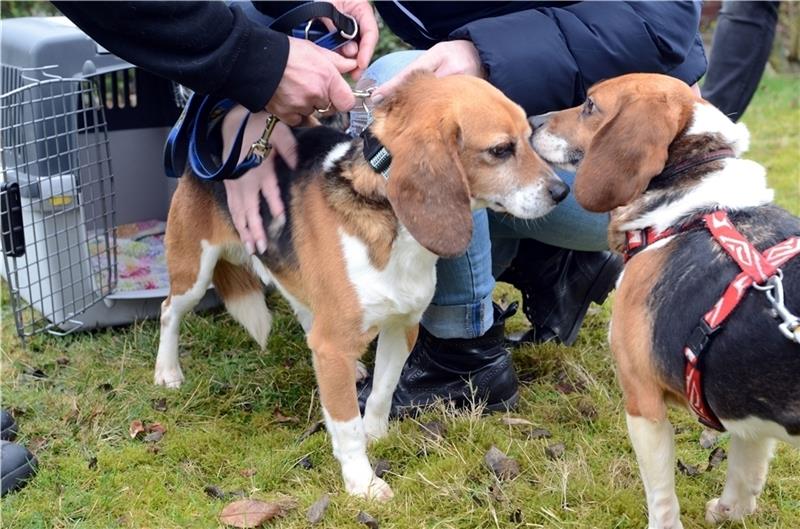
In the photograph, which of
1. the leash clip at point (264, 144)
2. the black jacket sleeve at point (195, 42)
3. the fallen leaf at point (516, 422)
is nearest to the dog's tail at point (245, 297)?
the leash clip at point (264, 144)

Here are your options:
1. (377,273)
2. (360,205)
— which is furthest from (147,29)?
(377,273)

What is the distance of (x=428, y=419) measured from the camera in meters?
3.35

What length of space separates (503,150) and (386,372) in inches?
36.0

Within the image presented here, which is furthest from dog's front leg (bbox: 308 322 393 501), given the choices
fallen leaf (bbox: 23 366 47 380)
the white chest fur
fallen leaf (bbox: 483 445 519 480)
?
fallen leaf (bbox: 23 366 47 380)

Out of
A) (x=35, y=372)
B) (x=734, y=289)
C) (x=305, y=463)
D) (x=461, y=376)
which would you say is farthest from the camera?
(x=35, y=372)

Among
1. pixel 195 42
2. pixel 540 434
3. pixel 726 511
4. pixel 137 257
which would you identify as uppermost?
pixel 195 42

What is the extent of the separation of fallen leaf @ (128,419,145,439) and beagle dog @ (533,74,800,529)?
1824 mm

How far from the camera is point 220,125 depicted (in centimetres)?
337

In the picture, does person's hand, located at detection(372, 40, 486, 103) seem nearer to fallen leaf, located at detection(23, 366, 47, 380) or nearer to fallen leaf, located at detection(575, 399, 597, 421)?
fallen leaf, located at detection(575, 399, 597, 421)

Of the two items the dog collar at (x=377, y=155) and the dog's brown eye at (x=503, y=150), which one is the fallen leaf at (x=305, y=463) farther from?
the dog's brown eye at (x=503, y=150)

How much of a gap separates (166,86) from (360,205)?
93.7 inches

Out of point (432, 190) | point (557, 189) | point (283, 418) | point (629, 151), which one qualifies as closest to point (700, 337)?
point (629, 151)

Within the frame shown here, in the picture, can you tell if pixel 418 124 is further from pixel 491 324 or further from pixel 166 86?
pixel 166 86

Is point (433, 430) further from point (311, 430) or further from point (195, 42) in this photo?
point (195, 42)
